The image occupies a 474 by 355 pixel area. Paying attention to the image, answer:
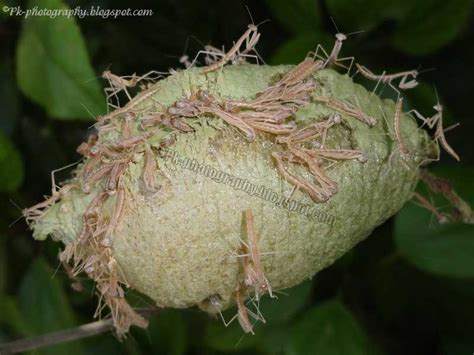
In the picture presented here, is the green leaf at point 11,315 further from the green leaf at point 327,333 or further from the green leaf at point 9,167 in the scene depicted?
the green leaf at point 327,333

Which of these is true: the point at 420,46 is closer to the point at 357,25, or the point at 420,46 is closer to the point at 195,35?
the point at 357,25

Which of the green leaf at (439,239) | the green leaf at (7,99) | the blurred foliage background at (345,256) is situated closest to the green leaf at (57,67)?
the blurred foliage background at (345,256)

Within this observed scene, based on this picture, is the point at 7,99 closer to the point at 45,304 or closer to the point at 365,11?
the point at 45,304

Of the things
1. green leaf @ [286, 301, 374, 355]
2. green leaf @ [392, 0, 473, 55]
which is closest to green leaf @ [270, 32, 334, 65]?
green leaf @ [392, 0, 473, 55]

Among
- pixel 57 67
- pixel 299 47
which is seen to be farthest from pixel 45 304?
pixel 299 47

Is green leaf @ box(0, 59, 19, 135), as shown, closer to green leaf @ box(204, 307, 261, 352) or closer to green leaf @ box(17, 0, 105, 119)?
green leaf @ box(17, 0, 105, 119)

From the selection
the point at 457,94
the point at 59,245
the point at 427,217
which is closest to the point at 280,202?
the point at 427,217

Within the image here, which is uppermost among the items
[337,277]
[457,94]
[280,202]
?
[280,202]
